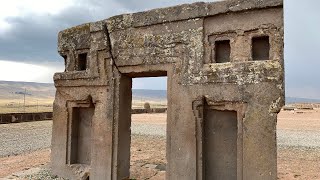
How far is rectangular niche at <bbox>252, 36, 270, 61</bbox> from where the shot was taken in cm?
563

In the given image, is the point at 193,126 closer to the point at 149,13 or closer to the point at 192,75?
the point at 192,75

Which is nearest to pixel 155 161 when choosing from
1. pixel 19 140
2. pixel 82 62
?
pixel 82 62

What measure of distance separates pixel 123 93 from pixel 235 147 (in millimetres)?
2925

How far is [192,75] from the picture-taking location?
6.03 metres

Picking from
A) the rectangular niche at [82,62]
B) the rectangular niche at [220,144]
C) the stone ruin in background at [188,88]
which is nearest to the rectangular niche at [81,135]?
the stone ruin in background at [188,88]

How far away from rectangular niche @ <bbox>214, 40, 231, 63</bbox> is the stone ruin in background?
0.02m

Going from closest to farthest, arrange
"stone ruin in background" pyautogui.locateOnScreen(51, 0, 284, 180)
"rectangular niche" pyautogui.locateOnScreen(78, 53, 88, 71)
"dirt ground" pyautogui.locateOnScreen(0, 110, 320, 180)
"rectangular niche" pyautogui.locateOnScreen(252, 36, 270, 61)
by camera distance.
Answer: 1. "stone ruin in background" pyautogui.locateOnScreen(51, 0, 284, 180)
2. "rectangular niche" pyautogui.locateOnScreen(252, 36, 270, 61)
3. "rectangular niche" pyautogui.locateOnScreen(78, 53, 88, 71)
4. "dirt ground" pyautogui.locateOnScreen(0, 110, 320, 180)

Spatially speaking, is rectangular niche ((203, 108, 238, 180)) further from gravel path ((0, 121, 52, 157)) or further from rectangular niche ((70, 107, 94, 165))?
gravel path ((0, 121, 52, 157))

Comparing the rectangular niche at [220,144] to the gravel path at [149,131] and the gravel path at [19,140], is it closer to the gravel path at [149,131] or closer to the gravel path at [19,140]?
the gravel path at [19,140]

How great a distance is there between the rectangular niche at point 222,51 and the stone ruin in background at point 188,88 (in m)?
0.02

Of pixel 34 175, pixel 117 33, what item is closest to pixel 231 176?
pixel 117 33

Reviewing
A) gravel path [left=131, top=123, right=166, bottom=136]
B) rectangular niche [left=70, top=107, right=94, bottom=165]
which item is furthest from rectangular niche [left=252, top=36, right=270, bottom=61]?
gravel path [left=131, top=123, right=166, bottom=136]

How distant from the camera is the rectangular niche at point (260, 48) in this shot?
18.5 ft

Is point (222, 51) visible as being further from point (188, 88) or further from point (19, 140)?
point (19, 140)
